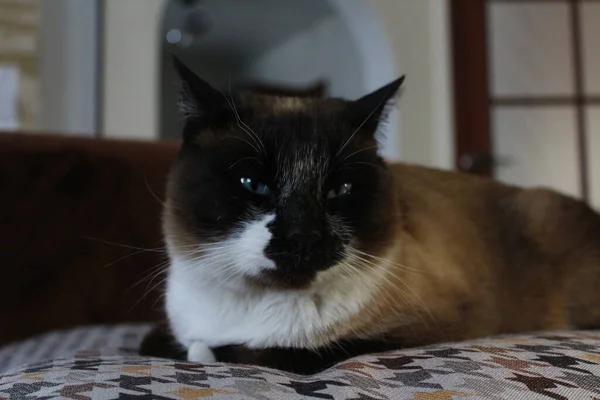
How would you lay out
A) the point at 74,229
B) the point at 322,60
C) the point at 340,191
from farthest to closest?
the point at 322,60, the point at 74,229, the point at 340,191

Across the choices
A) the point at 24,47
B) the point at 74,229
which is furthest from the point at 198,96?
the point at 24,47

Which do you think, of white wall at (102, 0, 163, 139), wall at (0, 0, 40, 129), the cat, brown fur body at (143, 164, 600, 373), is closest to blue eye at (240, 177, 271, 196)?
the cat

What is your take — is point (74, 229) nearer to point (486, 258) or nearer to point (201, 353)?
point (201, 353)

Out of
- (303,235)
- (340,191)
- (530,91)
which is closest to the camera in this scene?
(303,235)

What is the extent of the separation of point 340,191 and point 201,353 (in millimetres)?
316

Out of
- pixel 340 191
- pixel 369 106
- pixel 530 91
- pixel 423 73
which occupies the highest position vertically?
pixel 423 73

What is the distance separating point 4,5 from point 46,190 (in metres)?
1.47

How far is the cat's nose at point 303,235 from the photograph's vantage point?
32.0 inches

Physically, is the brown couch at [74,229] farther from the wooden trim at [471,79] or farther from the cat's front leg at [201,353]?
the wooden trim at [471,79]

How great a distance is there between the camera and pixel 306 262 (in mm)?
849

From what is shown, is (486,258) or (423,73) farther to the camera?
(423,73)

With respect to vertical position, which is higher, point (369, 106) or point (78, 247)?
point (369, 106)

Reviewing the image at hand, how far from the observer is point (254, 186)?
2.90ft

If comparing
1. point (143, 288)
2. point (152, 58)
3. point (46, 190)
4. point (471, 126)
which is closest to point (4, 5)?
point (152, 58)
